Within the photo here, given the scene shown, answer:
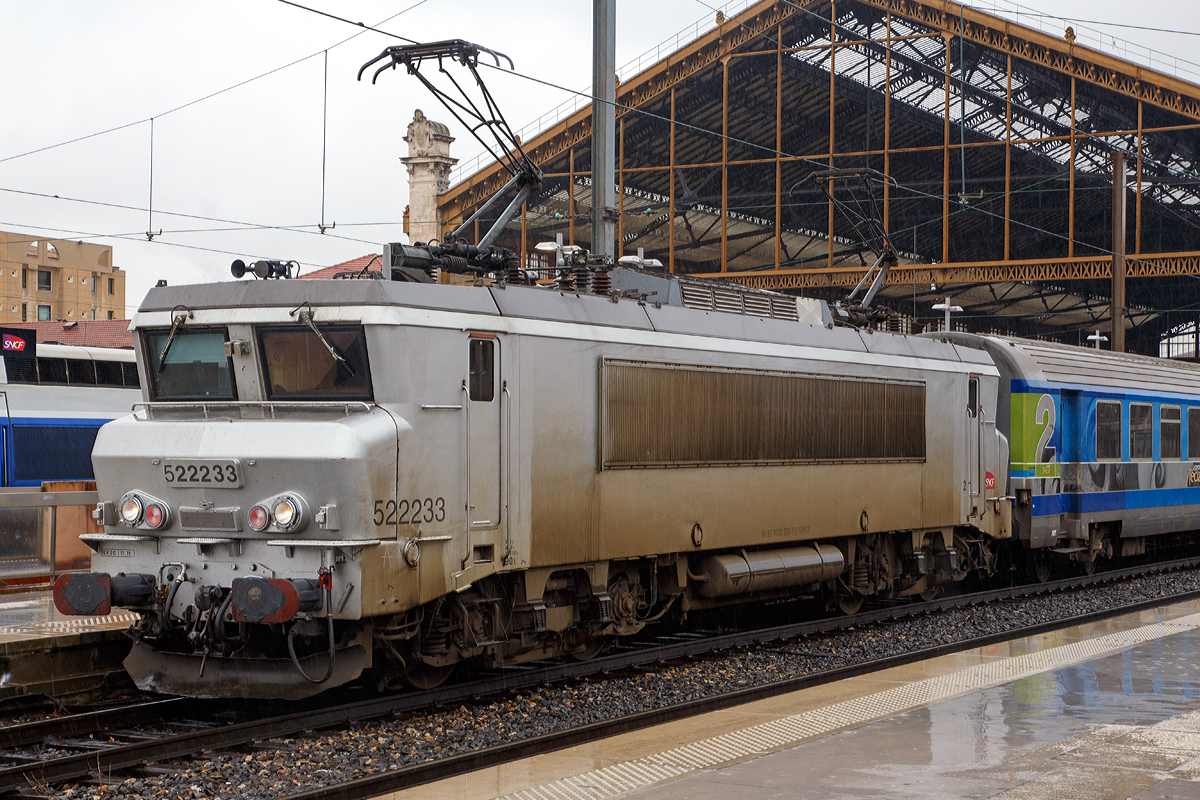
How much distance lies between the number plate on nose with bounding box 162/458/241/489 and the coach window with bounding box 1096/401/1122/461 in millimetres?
15726

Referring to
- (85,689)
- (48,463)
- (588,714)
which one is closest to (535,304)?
(588,714)

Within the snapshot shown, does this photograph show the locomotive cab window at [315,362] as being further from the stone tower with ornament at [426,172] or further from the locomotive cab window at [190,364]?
the stone tower with ornament at [426,172]

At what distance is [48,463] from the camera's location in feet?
65.5

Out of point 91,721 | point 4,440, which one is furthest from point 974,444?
point 4,440

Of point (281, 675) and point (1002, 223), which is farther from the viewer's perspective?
point (1002, 223)

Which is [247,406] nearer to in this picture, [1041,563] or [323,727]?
[323,727]

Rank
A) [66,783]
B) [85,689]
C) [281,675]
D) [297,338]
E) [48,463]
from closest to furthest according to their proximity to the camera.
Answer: [66,783] < [281,675] < [297,338] < [85,689] < [48,463]

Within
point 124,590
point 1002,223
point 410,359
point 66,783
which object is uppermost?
point 1002,223

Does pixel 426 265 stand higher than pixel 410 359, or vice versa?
pixel 426 265

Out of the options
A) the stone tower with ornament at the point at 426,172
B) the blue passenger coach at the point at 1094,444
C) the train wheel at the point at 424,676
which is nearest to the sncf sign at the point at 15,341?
the train wheel at the point at 424,676

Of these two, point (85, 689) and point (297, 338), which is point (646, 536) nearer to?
point (297, 338)

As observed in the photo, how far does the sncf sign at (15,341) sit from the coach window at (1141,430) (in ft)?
59.5

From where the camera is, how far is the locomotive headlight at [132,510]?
9836 millimetres

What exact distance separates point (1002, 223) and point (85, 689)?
35.0 metres
